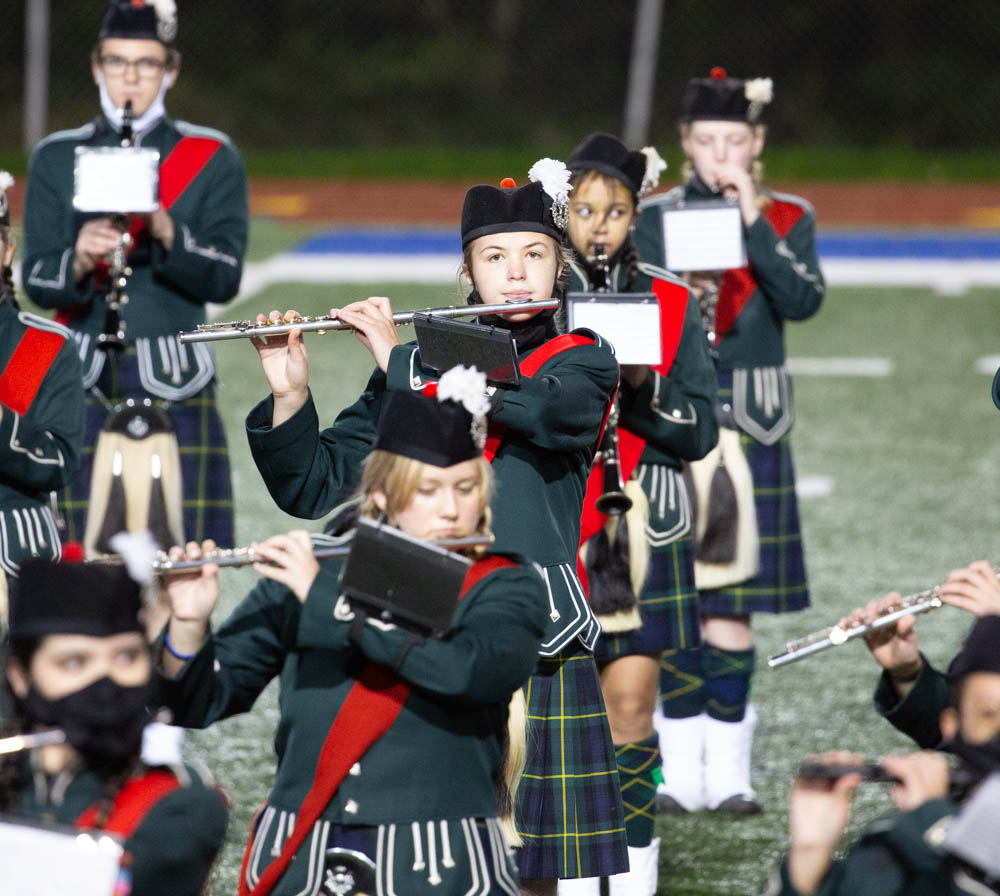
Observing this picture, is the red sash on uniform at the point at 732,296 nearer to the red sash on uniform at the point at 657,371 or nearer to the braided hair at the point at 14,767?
the red sash on uniform at the point at 657,371

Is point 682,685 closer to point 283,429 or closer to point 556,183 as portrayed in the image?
point 556,183

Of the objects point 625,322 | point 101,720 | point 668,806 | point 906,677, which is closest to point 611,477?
point 625,322

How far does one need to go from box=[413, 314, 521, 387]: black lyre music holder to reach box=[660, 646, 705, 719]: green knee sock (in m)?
1.96

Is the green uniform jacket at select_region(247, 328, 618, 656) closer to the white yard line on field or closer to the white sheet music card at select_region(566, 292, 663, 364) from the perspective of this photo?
the white sheet music card at select_region(566, 292, 663, 364)

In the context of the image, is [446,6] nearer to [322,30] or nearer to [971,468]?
[322,30]

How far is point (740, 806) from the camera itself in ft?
15.7

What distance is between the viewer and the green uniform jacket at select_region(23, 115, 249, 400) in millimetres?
5055

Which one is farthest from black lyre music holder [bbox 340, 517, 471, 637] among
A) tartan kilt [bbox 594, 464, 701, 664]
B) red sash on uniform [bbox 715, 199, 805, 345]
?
red sash on uniform [bbox 715, 199, 805, 345]

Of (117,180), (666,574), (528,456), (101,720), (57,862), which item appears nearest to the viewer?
(57,862)

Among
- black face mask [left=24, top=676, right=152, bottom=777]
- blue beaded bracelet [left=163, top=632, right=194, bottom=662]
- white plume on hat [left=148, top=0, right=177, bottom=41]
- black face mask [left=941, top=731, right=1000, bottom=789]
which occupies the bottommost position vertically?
black face mask [left=941, top=731, right=1000, bottom=789]

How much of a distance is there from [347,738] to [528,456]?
0.82m

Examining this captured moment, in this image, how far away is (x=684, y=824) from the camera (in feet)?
15.6

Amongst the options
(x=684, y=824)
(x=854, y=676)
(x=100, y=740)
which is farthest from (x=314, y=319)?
(x=854, y=676)


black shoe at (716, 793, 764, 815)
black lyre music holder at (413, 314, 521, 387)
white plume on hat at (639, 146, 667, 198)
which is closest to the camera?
black lyre music holder at (413, 314, 521, 387)
